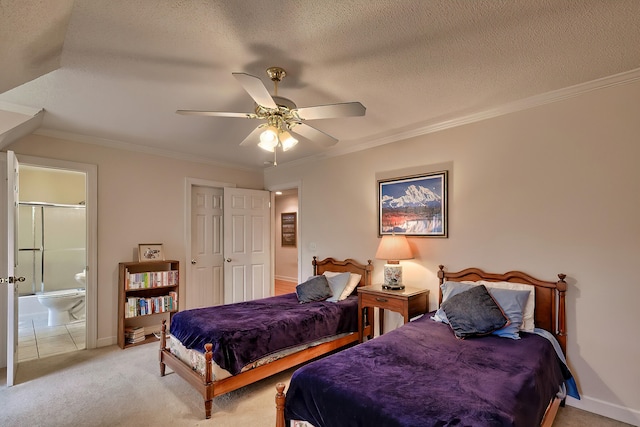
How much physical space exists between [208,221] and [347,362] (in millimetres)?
3622

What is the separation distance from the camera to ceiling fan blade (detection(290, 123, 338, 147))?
2.43m

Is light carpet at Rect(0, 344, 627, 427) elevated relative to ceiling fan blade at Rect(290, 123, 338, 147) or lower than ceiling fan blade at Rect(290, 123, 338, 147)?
lower

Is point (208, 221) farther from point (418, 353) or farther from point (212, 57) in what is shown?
point (418, 353)

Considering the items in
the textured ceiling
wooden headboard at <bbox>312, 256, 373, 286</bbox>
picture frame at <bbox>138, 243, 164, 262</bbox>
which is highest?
the textured ceiling

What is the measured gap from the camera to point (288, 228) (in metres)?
7.90

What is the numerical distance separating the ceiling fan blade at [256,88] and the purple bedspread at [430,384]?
1642 mm

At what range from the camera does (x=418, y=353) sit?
2076 millimetres

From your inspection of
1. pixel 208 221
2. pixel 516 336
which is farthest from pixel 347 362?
pixel 208 221

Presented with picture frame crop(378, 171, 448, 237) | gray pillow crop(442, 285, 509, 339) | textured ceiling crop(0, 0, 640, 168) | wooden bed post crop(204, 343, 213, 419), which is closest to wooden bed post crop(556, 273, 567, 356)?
gray pillow crop(442, 285, 509, 339)

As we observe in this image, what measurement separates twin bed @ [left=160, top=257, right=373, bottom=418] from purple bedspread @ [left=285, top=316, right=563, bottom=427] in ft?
2.62

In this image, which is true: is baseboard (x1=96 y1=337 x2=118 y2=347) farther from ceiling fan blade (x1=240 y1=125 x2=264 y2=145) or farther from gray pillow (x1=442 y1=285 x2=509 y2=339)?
gray pillow (x1=442 y1=285 x2=509 y2=339)

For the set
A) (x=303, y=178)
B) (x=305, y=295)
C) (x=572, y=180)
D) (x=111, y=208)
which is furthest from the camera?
(x=303, y=178)

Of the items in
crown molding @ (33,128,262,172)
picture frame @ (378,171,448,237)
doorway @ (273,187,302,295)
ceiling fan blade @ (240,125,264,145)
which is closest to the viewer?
ceiling fan blade @ (240,125,264,145)

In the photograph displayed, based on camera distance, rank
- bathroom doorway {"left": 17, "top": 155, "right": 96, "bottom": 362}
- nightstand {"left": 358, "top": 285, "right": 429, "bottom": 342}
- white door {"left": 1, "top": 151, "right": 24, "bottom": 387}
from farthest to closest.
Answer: bathroom doorway {"left": 17, "top": 155, "right": 96, "bottom": 362} < nightstand {"left": 358, "top": 285, "right": 429, "bottom": 342} < white door {"left": 1, "top": 151, "right": 24, "bottom": 387}
